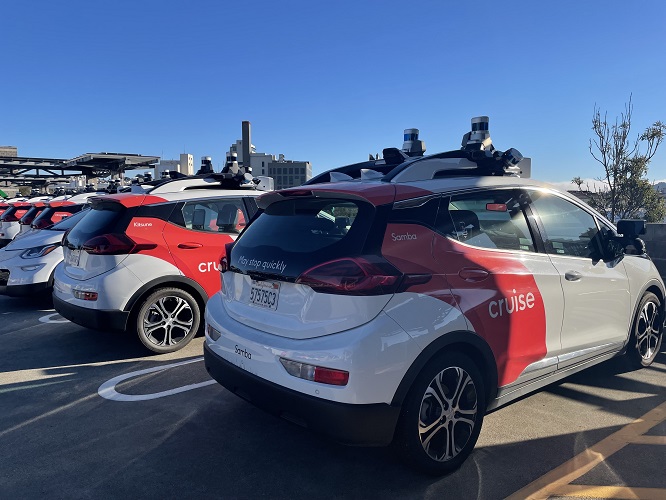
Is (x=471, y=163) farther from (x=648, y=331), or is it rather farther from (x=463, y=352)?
(x=648, y=331)

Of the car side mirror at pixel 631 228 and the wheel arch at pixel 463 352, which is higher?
the car side mirror at pixel 631 228

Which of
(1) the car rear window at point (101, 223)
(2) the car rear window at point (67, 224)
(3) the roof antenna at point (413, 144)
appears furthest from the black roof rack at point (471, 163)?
(2) the car rear window at point (67, 224)

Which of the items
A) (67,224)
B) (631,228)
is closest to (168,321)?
(67,224)

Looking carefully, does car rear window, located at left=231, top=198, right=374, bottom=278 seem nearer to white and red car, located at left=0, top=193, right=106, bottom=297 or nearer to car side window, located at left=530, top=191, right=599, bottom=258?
car side window, located at left=530, top=191, right=599, bottom=258

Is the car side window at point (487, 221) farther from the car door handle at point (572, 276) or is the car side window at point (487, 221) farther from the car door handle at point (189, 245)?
the car door handle at point (189, 245)

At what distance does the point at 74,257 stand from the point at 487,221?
173 inches

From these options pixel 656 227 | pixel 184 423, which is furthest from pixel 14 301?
pixel 656 227

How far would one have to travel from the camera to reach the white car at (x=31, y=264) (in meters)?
7.15

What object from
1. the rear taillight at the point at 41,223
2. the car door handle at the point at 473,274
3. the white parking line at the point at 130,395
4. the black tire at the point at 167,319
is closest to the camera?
the car door handle at the point at 473,274

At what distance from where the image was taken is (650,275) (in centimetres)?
464

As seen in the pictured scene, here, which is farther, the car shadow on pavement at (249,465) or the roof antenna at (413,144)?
the roof antenna at (413,144)

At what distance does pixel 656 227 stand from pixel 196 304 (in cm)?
588

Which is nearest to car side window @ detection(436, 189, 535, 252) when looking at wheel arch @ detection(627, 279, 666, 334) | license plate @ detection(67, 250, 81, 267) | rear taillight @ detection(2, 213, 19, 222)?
wheel arch @ detection(627, 279, 666, 334)

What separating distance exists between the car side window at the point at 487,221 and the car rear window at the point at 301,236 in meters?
0.54
